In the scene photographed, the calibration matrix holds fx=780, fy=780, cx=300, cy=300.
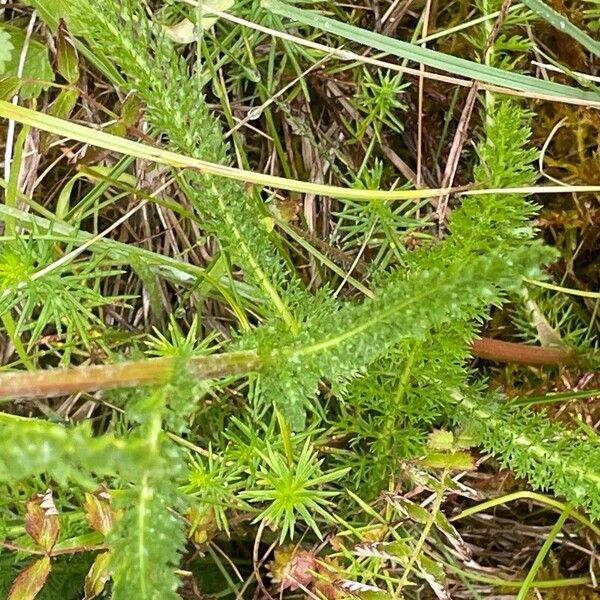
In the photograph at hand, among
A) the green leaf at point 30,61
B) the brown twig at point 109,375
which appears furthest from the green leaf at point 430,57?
the brown twig at point 109,375

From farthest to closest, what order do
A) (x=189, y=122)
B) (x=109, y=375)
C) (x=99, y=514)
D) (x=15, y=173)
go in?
(x=15, y=173) → (x=99, y=514) → (x=189, y=122) → (x=109, y=375)

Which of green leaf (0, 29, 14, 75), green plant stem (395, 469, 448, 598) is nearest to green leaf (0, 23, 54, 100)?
green leaf (0, 29, 14, 75)

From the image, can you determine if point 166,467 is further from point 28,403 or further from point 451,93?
point 451,93

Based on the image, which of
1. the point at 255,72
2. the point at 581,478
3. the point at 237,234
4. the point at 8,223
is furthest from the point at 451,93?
the point at 8,223

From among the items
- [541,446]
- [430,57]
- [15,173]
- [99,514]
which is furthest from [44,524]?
[430,57]

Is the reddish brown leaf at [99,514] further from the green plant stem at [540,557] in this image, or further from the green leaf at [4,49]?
the green leaf at [4,49]

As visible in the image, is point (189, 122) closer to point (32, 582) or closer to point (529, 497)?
point (32, 582)
